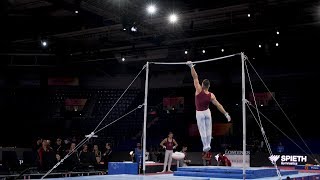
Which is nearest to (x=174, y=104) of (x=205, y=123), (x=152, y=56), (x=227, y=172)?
(x=152, y=56)

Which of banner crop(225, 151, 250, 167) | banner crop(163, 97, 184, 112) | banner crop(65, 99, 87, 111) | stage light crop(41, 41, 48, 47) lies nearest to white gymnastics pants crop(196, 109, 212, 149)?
banner crop(225, 151, 250, 167)

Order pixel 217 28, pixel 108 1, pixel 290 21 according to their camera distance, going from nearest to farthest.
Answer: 1. pixel 108 1
2. pixel 290 21
3. pixel 217 28

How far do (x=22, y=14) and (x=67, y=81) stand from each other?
11055mm

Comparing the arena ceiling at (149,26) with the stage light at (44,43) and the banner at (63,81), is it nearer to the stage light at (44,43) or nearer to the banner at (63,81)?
the stage light at (44,43)

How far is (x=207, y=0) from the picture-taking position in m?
15.6

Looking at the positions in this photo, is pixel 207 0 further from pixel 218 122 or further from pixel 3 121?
pixel 3 121

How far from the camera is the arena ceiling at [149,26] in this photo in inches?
618

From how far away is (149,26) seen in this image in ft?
59.8

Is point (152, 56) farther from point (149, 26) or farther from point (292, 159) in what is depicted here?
point (292, 159)

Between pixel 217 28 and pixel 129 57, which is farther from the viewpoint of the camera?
pixel 129 57

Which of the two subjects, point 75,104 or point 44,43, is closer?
point 44,43

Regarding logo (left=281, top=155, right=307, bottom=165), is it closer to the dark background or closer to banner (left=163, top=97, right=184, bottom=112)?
the dark background

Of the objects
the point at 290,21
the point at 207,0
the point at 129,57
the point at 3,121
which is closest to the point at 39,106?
the point at 3,121

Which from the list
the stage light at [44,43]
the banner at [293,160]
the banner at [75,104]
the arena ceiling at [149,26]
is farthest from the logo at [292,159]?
the banner at [75,104]
